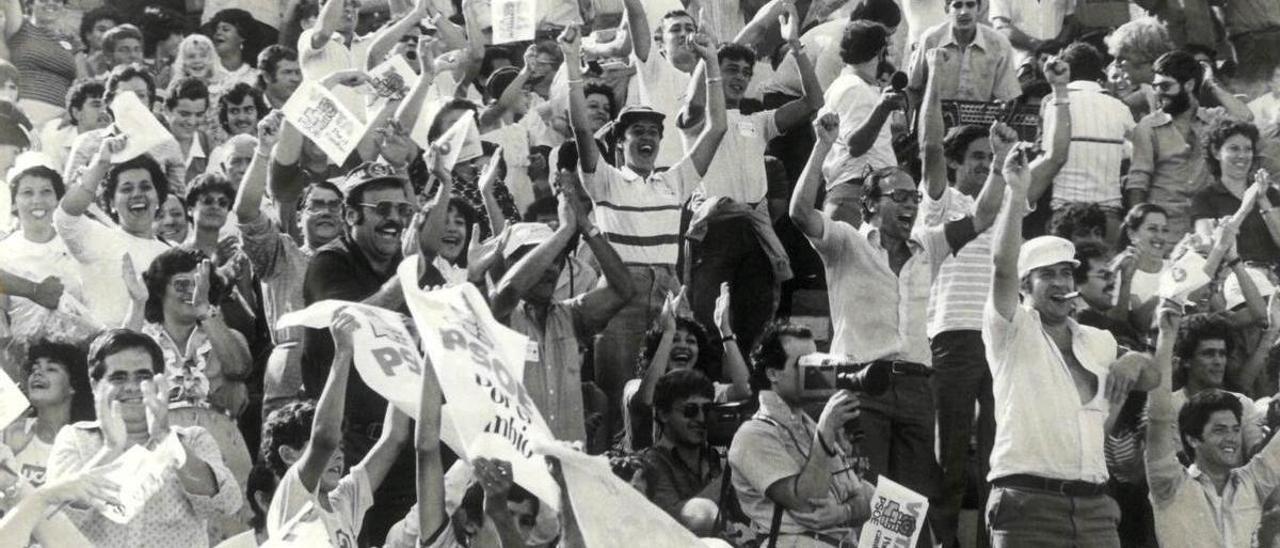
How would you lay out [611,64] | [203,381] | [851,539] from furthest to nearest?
[611,64] < [203,381] < [851,539]

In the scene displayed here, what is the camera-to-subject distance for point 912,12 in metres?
15.4

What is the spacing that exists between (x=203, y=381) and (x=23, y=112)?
4.20 metres

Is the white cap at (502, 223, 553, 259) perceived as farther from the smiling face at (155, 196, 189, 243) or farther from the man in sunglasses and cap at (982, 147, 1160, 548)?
the man in sunglasses and cap at (982, 147, 1160, 548)

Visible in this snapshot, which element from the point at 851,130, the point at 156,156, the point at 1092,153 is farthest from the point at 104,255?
the point at 1092,153

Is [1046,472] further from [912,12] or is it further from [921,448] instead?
[912,12]

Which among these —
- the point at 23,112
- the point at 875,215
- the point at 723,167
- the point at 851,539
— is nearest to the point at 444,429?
the point at 851,539

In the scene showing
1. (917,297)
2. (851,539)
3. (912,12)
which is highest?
(912,12)

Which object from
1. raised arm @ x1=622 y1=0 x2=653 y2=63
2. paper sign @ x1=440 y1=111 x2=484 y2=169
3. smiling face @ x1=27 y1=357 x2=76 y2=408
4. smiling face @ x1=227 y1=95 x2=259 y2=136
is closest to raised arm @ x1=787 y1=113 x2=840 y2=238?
paper sign @ x1=440 y1=111 x2=484 y2=169

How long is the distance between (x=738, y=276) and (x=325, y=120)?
1984mm

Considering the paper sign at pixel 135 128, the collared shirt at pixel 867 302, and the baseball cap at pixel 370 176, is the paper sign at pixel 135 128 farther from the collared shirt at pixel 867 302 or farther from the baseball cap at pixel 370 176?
the collared shirt at pixel 867 302

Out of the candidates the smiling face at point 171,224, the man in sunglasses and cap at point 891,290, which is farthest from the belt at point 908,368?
the smiling face at point 171,224

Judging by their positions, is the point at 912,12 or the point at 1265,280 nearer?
the point at 1265,280

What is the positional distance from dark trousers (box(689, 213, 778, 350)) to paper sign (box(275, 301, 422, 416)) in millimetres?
3990

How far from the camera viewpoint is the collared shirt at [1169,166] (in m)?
14.8
